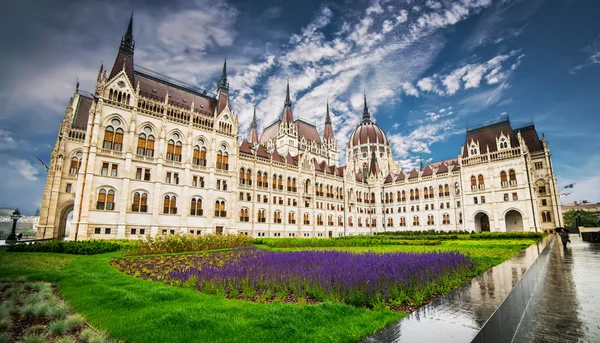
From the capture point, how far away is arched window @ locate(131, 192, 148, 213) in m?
36.8

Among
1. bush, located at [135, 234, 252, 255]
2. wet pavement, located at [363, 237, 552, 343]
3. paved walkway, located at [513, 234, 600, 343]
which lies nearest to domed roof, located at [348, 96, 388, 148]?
bush, located at [135, 234, 252, 255]

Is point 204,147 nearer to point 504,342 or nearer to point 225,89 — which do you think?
point 225,89

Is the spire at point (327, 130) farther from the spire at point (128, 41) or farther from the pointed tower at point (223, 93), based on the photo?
the spire at point (128, 41)

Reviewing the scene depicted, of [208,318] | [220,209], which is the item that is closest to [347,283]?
[208,318]

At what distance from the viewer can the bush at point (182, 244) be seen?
21.6m

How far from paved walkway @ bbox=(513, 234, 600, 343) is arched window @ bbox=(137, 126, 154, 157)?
42087mm

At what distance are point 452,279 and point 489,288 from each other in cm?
311

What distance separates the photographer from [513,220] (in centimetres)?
5559

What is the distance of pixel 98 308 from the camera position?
720 cm

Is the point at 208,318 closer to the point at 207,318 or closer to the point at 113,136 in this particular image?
the point at 207,318

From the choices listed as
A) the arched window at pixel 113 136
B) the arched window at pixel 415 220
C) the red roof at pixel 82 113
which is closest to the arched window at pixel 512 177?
the arched window at pixel 415 220

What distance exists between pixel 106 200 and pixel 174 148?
11.1 metres

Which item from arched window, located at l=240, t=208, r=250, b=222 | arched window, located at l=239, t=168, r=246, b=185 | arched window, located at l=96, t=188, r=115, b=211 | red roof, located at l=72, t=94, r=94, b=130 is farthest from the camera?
arched window, located at l=239, t=168, r=246, b=185

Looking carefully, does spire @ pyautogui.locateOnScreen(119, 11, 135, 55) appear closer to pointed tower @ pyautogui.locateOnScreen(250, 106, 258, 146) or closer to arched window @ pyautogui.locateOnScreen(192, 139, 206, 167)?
arched window @ pyautogui.locateOnScreen(192, 139, 206, 167)
